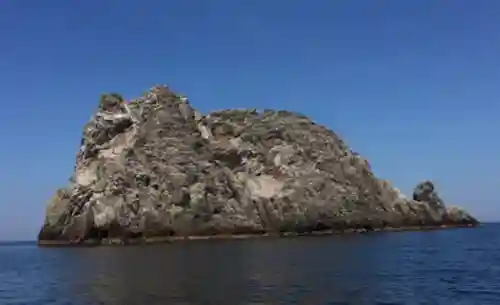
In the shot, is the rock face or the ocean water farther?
the rock face

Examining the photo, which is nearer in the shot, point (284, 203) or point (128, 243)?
point (128, 243)

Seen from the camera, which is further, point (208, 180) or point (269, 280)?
point (208, 180)

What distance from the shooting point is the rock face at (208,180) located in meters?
120

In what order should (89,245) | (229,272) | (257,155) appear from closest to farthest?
(229,272) → (89,245) → (257,155)

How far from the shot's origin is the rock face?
119750mm

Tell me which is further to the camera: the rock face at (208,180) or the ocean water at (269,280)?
the rock face at (208,180)

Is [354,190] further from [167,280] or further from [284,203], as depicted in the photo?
[167,280]

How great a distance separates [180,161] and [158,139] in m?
6.73

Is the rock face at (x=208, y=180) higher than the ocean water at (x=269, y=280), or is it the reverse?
the rock face at (x=208, y=180)

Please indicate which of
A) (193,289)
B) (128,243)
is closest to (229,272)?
(193,289)

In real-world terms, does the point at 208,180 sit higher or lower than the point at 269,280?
higher

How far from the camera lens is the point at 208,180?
129 m

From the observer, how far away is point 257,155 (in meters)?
146

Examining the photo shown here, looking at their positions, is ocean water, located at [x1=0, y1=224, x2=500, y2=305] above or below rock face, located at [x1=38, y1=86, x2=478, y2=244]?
below
